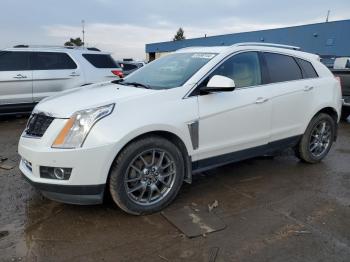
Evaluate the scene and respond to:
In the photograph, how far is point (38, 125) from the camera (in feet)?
12.0

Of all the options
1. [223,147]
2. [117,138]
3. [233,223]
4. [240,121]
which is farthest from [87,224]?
[240,121]

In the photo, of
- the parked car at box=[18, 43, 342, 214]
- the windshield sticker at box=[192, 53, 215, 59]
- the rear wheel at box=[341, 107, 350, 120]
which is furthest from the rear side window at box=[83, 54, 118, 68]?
the rear wheel at box=[341, 107, 350, 120]

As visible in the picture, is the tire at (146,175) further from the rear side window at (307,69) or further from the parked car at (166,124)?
the rear side window at (307,69)

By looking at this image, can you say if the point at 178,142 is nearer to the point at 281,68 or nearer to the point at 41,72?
the point at 281,68

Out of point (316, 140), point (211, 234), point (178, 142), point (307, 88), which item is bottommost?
point (211, 234)

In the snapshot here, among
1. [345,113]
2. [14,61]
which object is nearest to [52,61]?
[14,61]

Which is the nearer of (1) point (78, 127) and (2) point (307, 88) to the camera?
(1) point (78, 127)

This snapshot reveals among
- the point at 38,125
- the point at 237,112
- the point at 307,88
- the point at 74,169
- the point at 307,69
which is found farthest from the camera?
the point at 307,69

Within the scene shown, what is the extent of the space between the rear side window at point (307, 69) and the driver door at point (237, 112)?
0.94m

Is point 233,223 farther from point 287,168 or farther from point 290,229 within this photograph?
point 287,168

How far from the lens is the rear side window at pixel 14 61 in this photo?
27.3 feet

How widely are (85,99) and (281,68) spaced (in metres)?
2.74

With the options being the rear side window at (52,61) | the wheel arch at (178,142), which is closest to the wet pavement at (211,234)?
the wheel arch at (178,142)

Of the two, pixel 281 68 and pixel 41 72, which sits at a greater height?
pixel 41 72
